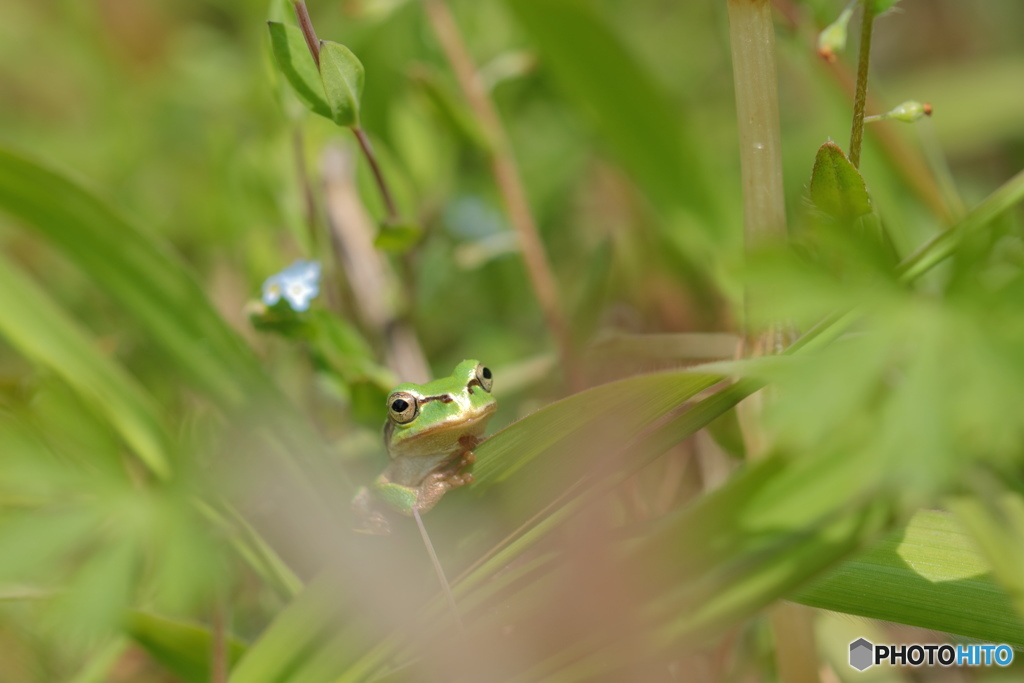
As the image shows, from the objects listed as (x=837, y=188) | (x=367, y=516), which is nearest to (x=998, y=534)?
(x=837, y=188)

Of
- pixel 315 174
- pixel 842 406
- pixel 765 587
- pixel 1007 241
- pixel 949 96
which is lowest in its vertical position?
pixel 765 587

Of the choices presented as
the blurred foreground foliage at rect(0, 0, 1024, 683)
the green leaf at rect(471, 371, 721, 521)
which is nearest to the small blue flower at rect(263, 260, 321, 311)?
the blurred foreground foliage at rect(0, 0, 1024, 683)

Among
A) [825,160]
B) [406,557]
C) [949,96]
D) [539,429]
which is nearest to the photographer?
[825,160]

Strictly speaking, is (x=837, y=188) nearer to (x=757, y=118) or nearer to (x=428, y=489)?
(x=757, y=118)

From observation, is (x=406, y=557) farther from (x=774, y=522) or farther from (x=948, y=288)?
(x=948, y=288)

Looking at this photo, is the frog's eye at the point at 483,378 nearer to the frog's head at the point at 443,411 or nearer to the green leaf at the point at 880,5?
the frog's head at the point at 443,411

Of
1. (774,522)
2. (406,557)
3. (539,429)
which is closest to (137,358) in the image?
(406,557)

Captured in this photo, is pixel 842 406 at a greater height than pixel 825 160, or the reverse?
pixel 825 160

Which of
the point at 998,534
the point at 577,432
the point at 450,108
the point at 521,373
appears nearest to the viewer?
the point at 998,534

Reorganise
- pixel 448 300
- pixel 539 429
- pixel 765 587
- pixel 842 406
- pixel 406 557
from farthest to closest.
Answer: pixel 448 300
pixel 406 557
pixel 539 429
pixel 765 587
pixel 842 406
